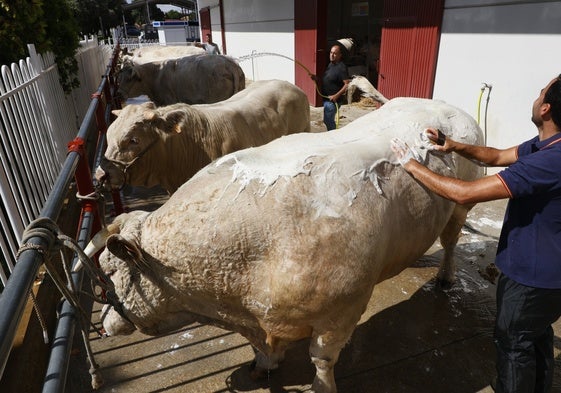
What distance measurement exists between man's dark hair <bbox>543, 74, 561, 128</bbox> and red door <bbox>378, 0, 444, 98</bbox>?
20.6 feet

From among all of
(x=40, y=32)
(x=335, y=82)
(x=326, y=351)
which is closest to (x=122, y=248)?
(x=326, y=351)

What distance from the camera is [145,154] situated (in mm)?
4230

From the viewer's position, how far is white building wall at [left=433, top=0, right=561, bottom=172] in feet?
18.2

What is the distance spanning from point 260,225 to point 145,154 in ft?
8.91

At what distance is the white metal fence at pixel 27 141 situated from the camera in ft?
12.1

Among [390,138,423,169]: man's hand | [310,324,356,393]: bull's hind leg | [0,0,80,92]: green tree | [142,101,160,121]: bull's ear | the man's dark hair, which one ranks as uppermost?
[0,0,80,92]: green tree

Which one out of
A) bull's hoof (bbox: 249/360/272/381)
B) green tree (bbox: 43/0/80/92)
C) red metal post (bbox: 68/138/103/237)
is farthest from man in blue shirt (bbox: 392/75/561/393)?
green tree (bbox: 43/0/80/92)

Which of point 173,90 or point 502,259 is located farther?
point 173,90

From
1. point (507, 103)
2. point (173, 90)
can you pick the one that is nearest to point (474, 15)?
point (507, 103)

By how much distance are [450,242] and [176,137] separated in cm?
318

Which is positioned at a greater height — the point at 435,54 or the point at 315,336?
the point at 435,54

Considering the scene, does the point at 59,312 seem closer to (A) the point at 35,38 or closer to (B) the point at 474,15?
(A) the point at 35,38

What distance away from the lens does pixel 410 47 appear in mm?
8375

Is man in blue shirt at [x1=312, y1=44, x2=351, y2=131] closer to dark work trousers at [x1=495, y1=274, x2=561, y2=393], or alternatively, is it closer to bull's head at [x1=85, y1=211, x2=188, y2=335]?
dark work trousers at [x1=495, y1=274, x2=561, y2=393]
